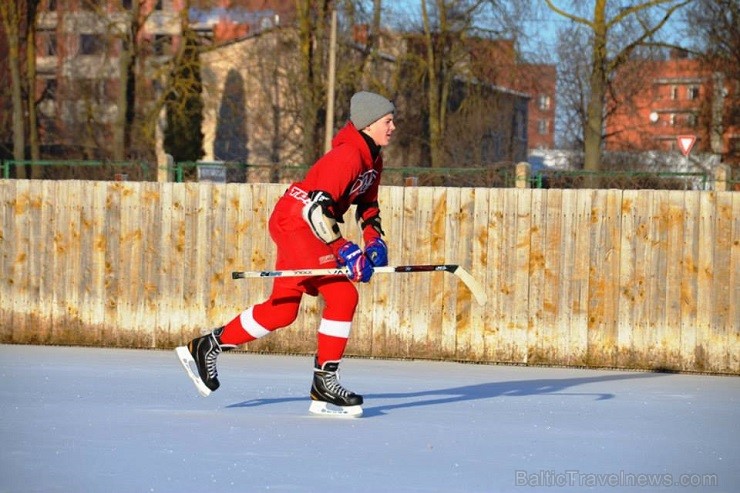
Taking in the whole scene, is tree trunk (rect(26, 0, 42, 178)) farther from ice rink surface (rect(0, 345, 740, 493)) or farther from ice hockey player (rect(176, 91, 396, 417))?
ice hockey player (rect(176, 91, 396, 417))

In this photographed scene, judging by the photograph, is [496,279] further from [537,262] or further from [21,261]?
[21,261]

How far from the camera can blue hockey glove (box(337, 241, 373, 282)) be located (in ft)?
21.5

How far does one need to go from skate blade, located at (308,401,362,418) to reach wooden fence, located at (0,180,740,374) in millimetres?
4599

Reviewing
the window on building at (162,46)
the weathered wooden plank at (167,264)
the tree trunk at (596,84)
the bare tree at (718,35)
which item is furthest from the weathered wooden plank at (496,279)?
the window on building at (162,46)

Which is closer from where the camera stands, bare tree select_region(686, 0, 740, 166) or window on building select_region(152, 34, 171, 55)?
bare tree select_region(686, 0, 740, 166)

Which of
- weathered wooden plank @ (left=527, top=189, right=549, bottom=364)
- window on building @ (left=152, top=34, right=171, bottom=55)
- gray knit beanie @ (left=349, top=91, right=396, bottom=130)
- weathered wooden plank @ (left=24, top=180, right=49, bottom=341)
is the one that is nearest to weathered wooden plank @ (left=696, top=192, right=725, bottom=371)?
Answer: weathered wooden plank @ (left=527, top=189, right=549, bottom=364)

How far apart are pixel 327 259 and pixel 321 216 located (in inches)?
12.9

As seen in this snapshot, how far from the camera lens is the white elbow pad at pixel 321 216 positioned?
656 centimetres

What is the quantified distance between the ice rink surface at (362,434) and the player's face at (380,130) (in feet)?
4.88

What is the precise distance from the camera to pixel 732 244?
10953mm

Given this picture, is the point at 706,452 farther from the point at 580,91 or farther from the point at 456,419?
the point at 580,91

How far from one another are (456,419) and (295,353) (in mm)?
4938

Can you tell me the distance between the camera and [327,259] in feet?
22.3

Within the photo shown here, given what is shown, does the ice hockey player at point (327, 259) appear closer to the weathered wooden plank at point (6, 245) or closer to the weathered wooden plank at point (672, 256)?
the weathered wooden plank at point (672, 256)
